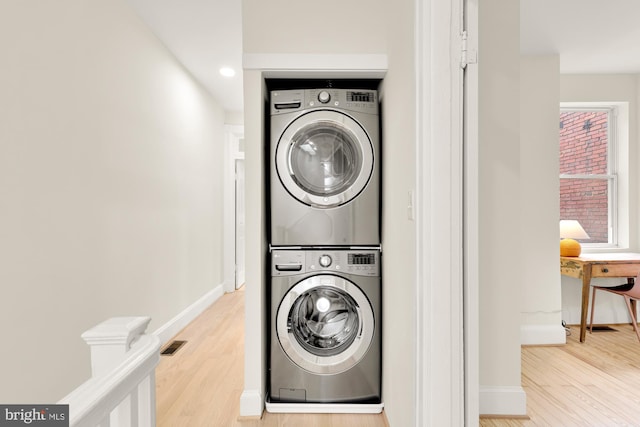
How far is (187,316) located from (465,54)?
3.38m

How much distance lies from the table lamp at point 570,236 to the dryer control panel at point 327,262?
2.31 m

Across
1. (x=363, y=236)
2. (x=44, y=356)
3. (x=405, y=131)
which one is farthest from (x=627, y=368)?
(x=44, y=356)

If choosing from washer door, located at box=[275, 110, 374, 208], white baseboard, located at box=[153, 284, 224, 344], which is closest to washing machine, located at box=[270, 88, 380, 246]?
washer door, located at box=[275, 110, 374, 208]

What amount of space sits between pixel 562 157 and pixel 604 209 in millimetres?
667

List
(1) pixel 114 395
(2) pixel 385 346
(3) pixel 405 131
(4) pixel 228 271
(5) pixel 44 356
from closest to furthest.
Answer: (1) pixel 114 395 < (3) pixel 405 131 < (5) pixel 44 356 < (2) pixel 385 346 < (4) pixel 228 271

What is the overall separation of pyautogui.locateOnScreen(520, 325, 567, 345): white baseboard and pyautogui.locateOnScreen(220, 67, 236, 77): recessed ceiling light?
3.67m

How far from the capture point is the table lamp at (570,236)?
3.23m

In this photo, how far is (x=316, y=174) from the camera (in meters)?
2.04

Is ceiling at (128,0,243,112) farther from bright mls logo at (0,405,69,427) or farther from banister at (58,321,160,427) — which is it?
bright mls logo at (0,405,69,427)

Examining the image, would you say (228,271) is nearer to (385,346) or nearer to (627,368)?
(385,346)

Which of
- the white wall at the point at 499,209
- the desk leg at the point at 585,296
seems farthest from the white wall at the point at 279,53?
the desk leg at the point at 585,296

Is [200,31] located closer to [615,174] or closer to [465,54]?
[465,54]

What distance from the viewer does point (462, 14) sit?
46.5 inches

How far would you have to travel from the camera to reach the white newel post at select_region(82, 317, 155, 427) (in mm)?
729
